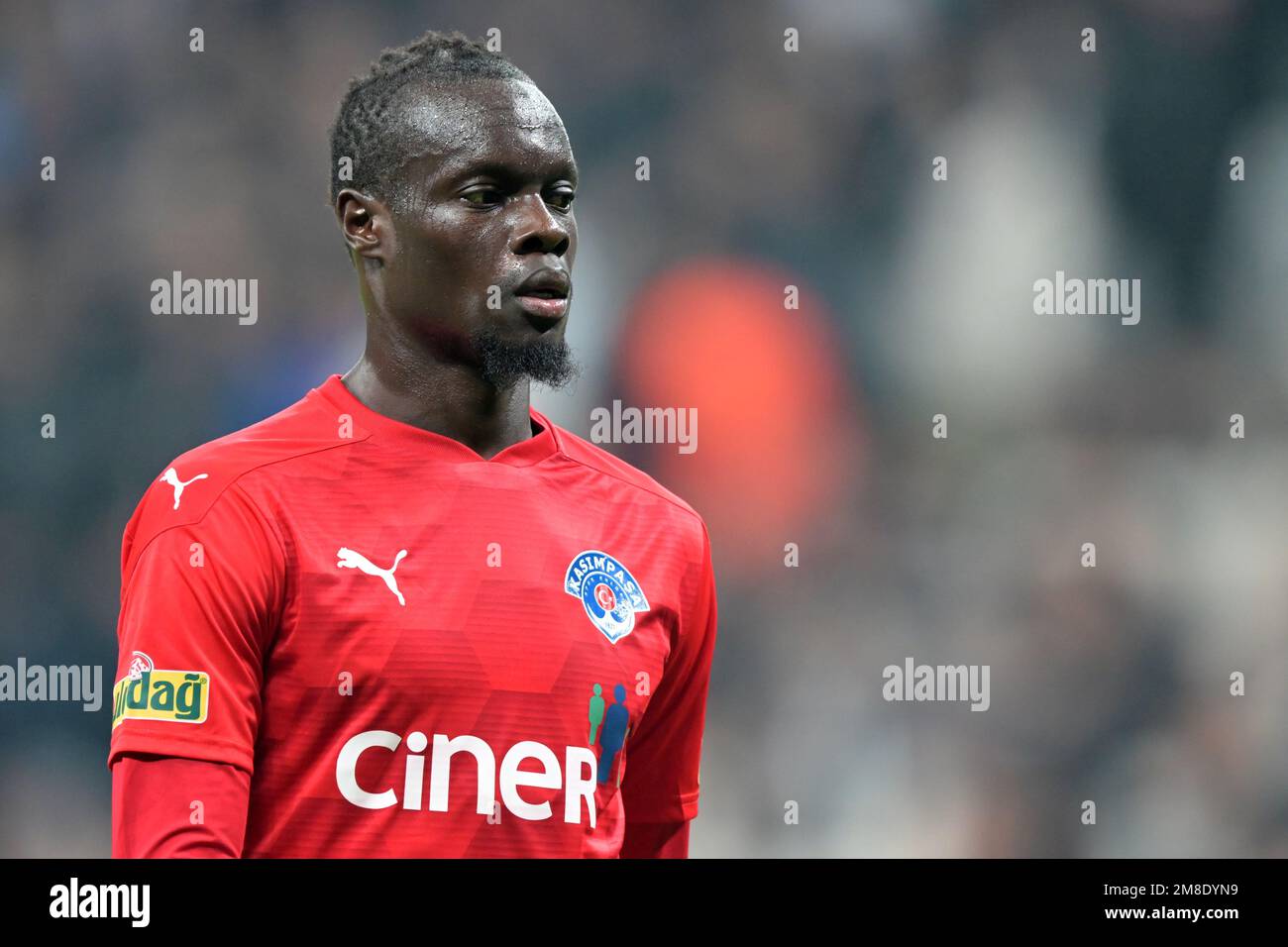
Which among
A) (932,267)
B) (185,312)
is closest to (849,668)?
(932,267)

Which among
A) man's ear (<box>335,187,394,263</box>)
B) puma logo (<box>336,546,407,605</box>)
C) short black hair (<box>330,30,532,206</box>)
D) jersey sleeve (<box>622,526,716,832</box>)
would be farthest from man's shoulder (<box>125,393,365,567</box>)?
jersey sleeve (<box>622,526,716,832</box>)

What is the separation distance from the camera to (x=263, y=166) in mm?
6039

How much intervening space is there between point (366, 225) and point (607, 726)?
40.2 inches

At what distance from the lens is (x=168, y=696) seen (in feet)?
7.30

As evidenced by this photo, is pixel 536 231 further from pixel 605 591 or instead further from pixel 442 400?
pixel 605 591

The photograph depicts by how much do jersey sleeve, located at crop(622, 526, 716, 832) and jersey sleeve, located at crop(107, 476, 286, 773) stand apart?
833 millimetres

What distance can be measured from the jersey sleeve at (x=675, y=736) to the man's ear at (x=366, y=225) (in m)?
0.82

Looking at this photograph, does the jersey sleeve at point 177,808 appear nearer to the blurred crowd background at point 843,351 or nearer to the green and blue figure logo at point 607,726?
the green and blue figure logo at point 607,726

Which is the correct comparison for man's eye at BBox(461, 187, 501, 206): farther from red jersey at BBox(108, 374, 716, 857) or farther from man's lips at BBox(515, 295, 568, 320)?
red jersey at BBox(108, 374, 716, 857)

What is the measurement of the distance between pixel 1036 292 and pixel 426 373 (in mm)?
4260

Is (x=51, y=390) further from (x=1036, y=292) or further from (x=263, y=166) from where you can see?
(x=1036, y=292)

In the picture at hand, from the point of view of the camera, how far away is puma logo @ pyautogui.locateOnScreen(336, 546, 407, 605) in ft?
7.89

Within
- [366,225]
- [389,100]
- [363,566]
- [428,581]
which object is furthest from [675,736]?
[389,100]
